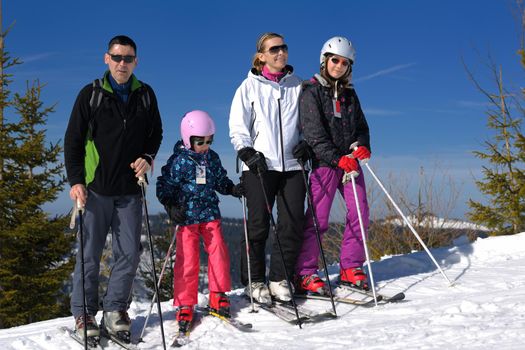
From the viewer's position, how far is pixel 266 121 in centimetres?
512

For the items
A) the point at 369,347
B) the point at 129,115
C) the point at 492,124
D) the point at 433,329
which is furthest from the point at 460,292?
the point at 492,124

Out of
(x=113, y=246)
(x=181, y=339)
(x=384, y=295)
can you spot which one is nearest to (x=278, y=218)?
(x=384, y=295)

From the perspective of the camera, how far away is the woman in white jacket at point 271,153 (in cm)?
511

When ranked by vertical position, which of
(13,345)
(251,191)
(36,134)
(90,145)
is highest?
(36,134)

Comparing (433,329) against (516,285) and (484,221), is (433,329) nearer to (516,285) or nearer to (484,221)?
(516,285)

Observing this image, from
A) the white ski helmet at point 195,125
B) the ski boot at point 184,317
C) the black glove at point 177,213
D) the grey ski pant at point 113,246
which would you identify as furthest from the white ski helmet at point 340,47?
the ski boot at point 184,317

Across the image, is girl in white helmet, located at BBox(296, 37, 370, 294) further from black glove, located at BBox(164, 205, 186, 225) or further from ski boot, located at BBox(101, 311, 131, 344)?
ski boot, located at BBox(101, 311, 131, 344)

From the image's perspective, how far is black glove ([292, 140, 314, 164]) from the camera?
509cm

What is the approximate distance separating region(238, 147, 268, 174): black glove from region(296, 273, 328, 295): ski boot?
52.0 inches

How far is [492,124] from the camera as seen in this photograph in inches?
690

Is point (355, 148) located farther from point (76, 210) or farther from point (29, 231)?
point (29, 231)

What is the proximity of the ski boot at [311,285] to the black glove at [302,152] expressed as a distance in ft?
4.10

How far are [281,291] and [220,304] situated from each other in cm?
67

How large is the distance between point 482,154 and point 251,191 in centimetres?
1429
